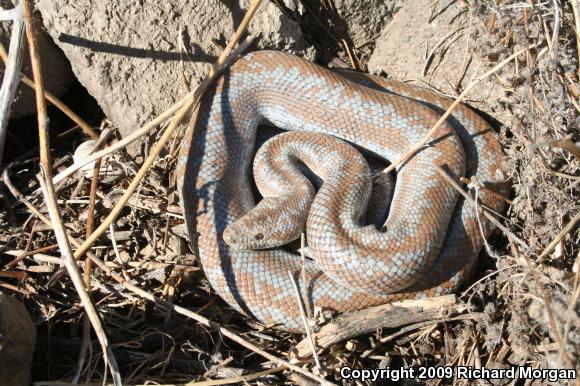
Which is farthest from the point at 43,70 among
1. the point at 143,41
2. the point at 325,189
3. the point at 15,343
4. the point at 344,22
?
the point at 344,22

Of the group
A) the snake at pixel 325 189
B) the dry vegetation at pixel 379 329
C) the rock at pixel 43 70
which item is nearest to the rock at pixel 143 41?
the rock at pixel 43 70

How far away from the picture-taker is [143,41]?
17.8 ft

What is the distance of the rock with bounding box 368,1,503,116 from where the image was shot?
18.5 feet

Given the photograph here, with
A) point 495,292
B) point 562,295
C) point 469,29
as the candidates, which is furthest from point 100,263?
point 469,29

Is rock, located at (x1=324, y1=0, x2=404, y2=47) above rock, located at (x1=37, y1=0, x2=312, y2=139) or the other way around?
above

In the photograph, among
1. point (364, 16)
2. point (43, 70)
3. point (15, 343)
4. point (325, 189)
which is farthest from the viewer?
point (364, 16)

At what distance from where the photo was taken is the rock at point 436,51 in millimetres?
5648

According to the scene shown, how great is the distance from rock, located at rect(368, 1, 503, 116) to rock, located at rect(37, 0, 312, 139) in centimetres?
116

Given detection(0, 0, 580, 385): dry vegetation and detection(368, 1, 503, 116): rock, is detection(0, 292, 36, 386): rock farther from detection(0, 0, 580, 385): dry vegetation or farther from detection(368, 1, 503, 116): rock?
detection(368, 1, 503, 116): rock

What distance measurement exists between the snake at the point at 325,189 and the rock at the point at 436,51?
234mm

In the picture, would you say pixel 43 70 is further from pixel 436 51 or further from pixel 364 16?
pixel 436 51

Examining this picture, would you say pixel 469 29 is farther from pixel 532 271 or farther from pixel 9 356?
pixel 9 356

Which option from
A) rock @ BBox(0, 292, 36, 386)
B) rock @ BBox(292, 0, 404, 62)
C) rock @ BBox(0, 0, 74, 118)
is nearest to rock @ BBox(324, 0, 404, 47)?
rock @ BBox(292, 0, 404, 62)

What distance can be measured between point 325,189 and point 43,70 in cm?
316
